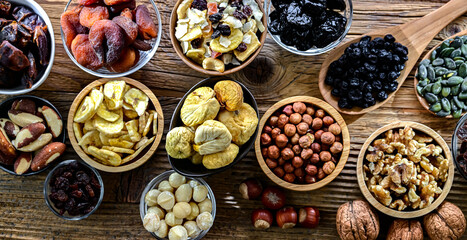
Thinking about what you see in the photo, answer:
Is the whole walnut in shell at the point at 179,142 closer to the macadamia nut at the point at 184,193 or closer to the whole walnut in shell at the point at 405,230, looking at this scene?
the macadamia nut at the point at 184,193

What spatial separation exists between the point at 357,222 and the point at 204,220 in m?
0.60

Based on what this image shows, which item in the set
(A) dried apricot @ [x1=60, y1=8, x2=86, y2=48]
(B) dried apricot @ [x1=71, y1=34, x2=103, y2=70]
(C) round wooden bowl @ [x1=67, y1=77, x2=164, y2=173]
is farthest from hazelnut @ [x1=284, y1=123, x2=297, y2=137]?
(A) dried apricot @ [x1=60, y1=8, x2=86, y2=48]

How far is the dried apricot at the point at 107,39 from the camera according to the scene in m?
1.31

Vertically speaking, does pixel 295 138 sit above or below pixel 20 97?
above

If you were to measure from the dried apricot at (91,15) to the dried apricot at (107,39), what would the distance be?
56mm

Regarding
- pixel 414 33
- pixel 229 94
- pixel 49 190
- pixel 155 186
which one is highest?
pixel 414 33

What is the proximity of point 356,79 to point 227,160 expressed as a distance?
2.04 feet

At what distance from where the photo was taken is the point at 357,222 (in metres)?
1.54

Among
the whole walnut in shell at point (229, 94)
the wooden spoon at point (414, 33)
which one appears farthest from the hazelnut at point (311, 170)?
the whole walnut in shell at point (229, 94)

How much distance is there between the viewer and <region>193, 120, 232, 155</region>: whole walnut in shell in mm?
1273

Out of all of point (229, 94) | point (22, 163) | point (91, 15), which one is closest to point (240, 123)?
point (229, 94)

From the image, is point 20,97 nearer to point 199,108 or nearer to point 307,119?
point 199,108

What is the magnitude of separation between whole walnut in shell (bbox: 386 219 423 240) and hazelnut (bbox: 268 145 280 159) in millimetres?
571

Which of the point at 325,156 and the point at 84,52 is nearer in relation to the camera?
the point at 84,52
